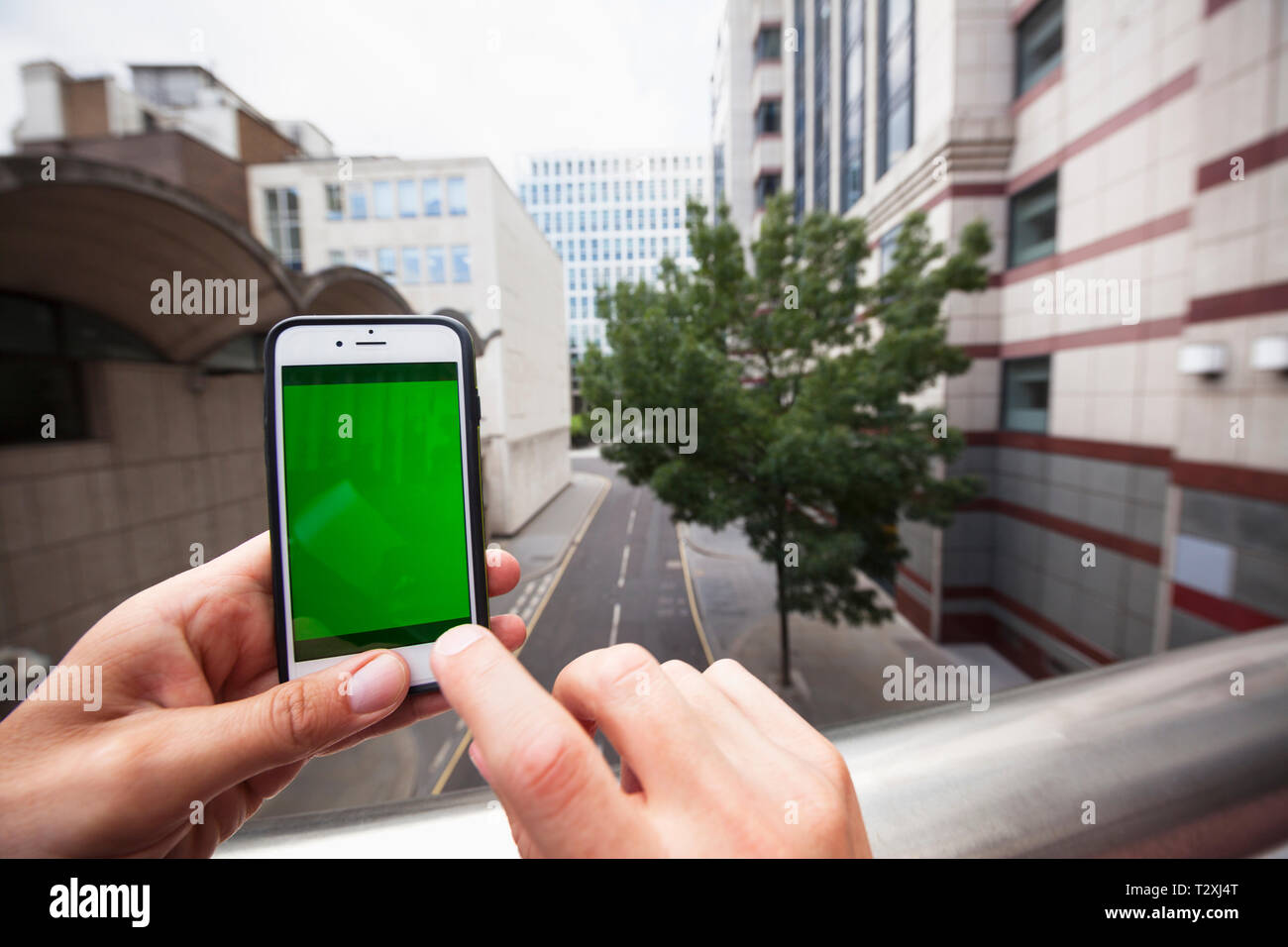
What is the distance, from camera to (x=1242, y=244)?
15.5 feet

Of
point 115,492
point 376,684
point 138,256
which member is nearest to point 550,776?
point 376,684

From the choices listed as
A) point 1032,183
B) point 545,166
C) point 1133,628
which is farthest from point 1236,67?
point 545,166

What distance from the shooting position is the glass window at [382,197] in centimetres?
332

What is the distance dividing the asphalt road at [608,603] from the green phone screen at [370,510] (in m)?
4.27

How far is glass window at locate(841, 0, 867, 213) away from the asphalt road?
24.7 ft

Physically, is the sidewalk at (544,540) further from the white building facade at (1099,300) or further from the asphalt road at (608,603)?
the white building facade at (1099,300)

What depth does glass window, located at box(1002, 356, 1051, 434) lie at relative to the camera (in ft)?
26.7

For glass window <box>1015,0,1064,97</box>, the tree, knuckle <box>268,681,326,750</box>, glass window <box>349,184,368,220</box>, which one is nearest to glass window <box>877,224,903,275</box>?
the tree

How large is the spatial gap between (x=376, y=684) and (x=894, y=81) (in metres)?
12.4

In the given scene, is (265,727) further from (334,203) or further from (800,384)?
(800,384)

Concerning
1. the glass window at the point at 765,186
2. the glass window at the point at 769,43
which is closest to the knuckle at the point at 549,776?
the glass window at the point at 765,186

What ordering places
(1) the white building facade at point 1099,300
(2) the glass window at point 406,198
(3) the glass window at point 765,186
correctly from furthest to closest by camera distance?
(3) the glass window at point 765,186 < (1) the white building facade at point 1099,300 < (2) the glass window at point 406,198

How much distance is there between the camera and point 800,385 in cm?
720

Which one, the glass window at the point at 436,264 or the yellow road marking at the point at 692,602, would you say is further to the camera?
the yellow road marking at the point at 692,602
